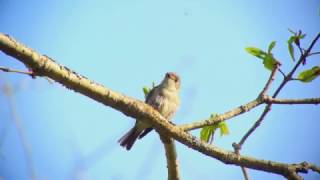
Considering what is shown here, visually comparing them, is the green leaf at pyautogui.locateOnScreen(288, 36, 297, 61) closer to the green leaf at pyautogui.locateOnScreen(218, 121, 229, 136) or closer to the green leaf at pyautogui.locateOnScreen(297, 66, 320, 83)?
the green leaf at pyautogui.locateOnScreen(297, 66, 320, 83)

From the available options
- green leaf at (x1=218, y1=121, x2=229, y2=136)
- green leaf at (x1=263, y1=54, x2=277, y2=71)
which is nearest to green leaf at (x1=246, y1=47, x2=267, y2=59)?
green leaf at (x1=263, y1=54, x2=277, y2=71)

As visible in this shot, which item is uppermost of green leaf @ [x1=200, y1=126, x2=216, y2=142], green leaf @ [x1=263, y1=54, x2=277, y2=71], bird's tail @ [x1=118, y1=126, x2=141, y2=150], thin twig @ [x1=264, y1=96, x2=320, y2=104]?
bird's tail @ [x1=118, y1=126, x2=141, y2=150]

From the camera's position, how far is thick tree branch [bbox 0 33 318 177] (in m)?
1.82

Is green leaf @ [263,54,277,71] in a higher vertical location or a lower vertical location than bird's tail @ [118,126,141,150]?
lower

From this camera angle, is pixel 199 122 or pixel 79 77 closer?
pixel 79 77

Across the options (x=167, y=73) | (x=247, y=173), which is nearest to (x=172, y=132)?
(x=247, y=173)

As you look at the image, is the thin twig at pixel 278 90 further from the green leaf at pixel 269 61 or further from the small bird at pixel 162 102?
the small bird at pixel 162 102

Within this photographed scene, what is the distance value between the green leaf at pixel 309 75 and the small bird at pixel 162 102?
2675mm

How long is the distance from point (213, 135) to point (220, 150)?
1.30 ft

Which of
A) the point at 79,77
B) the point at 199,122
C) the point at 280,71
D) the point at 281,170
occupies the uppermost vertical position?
the point at 280,71

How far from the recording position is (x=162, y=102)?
545cm

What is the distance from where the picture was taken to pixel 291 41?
2529mm

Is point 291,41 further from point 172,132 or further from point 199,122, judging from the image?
point 172,132

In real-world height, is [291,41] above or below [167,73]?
below
